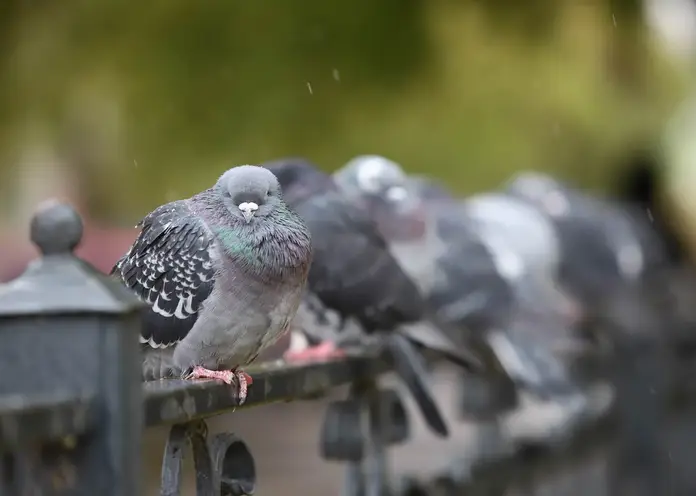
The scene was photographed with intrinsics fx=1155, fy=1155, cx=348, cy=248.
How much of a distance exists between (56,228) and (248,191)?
0.66m

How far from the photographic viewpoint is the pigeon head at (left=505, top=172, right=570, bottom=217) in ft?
21.4

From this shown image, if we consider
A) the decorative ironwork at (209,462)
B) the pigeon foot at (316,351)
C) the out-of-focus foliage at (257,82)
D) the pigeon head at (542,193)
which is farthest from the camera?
the pigeon head at (542,193)

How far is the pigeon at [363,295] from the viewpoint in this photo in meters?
3.73

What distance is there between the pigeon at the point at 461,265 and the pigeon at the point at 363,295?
1.77 feet

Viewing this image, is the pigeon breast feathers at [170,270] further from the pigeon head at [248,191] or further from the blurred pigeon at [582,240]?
the blurred pigeon at [582,240]

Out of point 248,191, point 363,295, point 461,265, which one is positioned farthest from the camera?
point 461,265

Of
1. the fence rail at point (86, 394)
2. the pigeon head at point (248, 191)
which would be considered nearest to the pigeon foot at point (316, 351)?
the fence rail at point (86, 394)

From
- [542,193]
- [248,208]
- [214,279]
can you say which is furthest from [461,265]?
[248,208]

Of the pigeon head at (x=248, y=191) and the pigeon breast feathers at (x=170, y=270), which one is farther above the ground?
the pigeon head at (x=248, y=191)

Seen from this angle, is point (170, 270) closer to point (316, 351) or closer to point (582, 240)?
point (316, 351)

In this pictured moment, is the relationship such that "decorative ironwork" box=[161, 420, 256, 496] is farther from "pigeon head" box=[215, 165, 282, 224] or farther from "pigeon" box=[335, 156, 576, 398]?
"pigeon" box=[335, 156, 576, 398]

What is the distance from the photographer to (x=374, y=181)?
452 centimetres

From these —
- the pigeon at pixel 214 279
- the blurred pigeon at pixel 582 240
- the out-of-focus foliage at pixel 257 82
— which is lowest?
the pigeon at pixel 214 279

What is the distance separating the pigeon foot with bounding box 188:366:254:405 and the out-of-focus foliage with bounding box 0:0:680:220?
6.31ft
